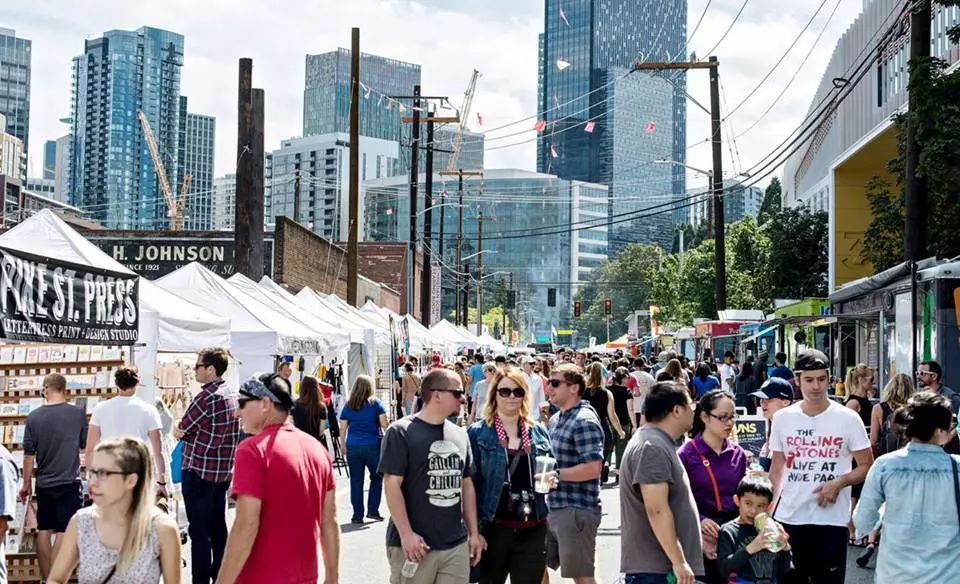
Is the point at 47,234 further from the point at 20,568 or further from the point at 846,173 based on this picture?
the point at 846,173

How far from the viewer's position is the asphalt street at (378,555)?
9.97 metres

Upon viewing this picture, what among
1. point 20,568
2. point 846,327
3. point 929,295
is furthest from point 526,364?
point 20,568

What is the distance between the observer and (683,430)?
5.83 meters

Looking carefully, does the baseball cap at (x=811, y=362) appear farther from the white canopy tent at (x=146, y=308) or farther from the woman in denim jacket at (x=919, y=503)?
the white canopy tent at (x=146, y=308)

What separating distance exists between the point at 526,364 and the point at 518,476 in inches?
485

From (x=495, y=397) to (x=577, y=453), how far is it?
678 mm

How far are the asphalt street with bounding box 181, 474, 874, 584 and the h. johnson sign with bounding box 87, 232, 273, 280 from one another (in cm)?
2323

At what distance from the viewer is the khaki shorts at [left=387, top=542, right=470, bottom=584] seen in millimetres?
6031

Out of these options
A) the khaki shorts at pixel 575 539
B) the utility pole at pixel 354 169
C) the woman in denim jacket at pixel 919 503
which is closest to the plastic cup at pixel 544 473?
the khaki shorts at pixel 575 539

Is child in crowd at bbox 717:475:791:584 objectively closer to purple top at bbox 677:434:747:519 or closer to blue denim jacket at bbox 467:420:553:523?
purple top at bbox 677:434:747:519

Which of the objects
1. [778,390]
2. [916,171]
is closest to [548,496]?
[778,390]

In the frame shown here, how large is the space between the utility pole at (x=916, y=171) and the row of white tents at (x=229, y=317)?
9.19 m

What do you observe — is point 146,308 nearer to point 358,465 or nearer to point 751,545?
point 358,465

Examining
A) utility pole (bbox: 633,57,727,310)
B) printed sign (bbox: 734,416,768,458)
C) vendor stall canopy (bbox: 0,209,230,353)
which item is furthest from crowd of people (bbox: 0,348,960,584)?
utility pole (bbox: 633,57,727,310)
